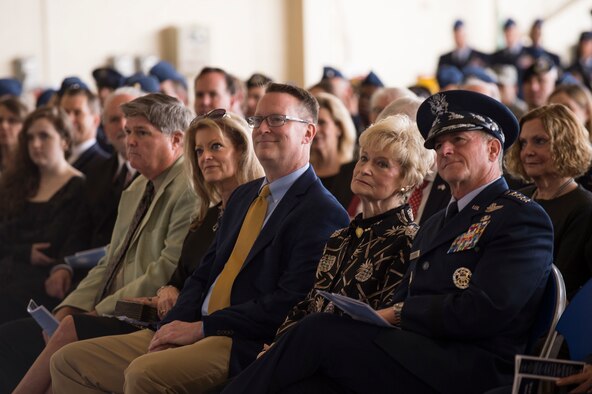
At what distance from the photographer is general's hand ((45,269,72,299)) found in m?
5.26

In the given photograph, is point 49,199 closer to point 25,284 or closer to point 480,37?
point 25,284

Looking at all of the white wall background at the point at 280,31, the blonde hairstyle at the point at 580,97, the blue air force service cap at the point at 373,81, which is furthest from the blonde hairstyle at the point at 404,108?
the white wall background at the point at 280,31

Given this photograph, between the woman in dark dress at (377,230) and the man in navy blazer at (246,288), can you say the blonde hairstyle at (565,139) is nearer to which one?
the woman in dark dress at (377,230)

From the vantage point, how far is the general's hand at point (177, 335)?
12.2 feet

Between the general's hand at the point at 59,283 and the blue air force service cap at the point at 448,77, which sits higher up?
the blue air force service cap at the point at 448,77

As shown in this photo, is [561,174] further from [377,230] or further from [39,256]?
[39,256]

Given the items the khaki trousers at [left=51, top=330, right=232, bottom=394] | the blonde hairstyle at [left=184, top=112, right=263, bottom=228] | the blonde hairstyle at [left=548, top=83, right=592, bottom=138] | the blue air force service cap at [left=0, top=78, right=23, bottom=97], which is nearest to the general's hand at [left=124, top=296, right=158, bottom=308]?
the khaki trousers at [left=51, top=330, right=232, bottom=394]

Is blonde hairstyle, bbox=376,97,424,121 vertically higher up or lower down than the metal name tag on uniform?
higher up

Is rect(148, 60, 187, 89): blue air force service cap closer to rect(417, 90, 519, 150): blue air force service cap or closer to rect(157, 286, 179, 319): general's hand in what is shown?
rect(157, 286, 179, 319): general's hand

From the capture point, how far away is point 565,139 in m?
3.92

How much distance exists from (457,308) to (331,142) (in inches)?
104

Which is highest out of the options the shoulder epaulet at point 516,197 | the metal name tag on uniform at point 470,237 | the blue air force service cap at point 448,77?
the blue air force service cap at point 448,77

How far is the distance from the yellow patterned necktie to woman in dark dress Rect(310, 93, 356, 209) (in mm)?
1357

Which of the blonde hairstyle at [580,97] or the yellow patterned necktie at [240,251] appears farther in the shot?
the blonde hairstyle at [580,97]
